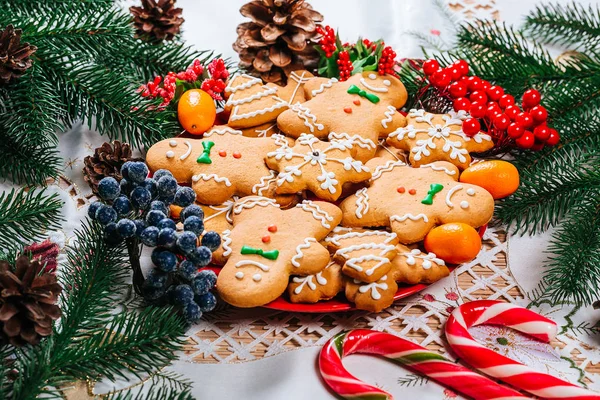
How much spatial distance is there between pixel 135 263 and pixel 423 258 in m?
0.63

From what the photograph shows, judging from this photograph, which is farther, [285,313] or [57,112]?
[57,112]

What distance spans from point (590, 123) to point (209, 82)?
105cm

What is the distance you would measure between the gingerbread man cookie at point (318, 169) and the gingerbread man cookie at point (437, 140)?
18 cm

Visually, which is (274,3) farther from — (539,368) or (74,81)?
(539,368)

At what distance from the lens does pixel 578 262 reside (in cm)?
152

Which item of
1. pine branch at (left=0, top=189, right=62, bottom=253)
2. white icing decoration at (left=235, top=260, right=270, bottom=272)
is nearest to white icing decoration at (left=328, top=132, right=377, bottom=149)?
white icing decoration at (left=235, top=260, right=270, bottom=272)

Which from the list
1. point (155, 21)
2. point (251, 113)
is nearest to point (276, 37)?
point (251, 113)

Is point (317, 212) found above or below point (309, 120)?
below

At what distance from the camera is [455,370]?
1.35m

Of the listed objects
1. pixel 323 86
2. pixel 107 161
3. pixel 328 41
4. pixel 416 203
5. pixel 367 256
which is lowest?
pixel 367 256

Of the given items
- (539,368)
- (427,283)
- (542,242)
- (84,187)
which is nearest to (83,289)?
(84,187)

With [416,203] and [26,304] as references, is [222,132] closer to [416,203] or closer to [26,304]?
[416,203]

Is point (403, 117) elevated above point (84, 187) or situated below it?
above

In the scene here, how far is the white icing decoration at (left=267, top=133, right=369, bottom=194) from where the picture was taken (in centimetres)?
162
